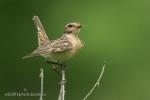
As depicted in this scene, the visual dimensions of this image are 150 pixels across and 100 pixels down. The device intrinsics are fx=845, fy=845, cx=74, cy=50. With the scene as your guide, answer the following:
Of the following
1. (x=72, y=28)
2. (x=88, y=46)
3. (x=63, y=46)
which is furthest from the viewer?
(x=88, y=46)

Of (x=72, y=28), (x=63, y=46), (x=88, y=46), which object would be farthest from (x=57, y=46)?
(x=88, y=46)

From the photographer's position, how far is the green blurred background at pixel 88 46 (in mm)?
13944

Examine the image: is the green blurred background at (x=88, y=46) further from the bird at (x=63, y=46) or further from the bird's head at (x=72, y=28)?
the bird's head at (x=72, y=28)

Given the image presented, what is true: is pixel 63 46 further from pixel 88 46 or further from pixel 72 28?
pixel 88 46

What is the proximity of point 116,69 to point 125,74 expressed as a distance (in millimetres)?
289

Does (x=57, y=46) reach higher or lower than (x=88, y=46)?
lower

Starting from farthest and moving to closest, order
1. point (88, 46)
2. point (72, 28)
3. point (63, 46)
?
1. point (88, 46)
2. point (63, 46)
3. point (72, 28)

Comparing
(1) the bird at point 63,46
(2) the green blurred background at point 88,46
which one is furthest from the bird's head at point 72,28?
(2) the green blurred background at point 88,46

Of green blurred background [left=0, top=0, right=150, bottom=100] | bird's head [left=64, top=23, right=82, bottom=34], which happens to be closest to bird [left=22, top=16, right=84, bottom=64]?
bird's head [left=64, top=23, right=82, bottom=34]

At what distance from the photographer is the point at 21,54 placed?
14383 millimetres

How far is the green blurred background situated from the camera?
1394cm

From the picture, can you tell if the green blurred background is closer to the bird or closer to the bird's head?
the bird

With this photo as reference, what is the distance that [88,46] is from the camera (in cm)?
1427

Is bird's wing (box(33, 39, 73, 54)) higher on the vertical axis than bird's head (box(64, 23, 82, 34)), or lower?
lower
